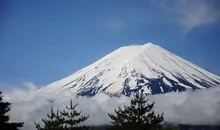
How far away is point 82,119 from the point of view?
26.4 metres

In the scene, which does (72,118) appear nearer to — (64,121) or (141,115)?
(64,121)

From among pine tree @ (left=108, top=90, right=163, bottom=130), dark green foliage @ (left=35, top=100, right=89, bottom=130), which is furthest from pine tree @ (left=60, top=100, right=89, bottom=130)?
pine tree @ (left=108, top=90, right=163, bottom=130)

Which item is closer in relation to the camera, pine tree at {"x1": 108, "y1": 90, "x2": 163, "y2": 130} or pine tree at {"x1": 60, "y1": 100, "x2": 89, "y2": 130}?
pine tree at {"x1": 108, "y1": 90, "x2": 163, "y2": 130}

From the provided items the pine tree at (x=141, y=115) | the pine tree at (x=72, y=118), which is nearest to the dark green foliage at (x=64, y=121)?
the pine tree at (x=72, y=118)

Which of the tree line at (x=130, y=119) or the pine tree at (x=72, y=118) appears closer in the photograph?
the tree line at (x=130, y=119)

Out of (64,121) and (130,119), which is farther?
(64,121)

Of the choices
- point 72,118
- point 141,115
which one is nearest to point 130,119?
point 141,115

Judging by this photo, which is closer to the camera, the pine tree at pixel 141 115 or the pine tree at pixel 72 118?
the pine tree at pixel 141 115

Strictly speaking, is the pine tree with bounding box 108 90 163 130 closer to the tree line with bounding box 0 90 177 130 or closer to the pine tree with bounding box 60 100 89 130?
the tree line with bounding box 0 90 177 130

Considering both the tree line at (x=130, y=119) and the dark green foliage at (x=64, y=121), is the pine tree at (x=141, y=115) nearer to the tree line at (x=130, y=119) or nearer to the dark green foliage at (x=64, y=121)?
the tree line at (x=130, y=119)

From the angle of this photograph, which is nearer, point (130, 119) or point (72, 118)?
point (130, 119)

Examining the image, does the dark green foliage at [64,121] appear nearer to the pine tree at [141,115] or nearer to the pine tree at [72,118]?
the pine tree at [72,118]

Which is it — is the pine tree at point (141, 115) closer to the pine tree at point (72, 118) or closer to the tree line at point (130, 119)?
the tree line at point (130, 119)

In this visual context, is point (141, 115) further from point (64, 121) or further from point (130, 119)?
point (64, 121)
